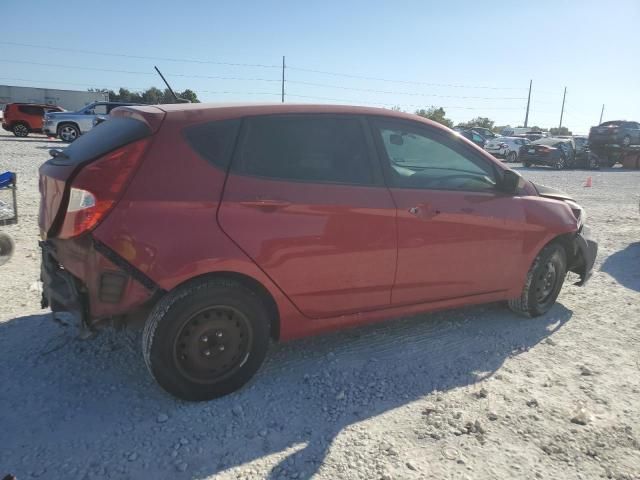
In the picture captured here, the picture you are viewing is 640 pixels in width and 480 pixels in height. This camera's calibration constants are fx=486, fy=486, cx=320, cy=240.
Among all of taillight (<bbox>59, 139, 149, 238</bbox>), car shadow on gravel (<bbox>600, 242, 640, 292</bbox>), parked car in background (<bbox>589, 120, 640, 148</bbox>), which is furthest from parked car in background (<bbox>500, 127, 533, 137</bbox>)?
taillight (<bbox>59, 139, 149, 238</bbox>)

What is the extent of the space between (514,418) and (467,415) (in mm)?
278

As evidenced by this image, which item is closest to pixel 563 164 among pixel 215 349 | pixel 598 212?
pixel 598 212

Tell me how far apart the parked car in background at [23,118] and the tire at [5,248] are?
2183 centimetres

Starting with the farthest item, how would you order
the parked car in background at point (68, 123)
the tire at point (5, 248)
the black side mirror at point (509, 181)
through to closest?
the parked car in background at point (68, 123), the tire at point (5, 248), the black side mirror at point (509, 181)

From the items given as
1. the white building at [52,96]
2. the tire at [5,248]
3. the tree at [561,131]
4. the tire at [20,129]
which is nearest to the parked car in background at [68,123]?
the tire at [20,129]

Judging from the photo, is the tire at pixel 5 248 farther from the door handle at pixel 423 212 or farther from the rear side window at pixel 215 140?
the door handle at pixel 423 212

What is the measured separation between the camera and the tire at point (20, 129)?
24.1m

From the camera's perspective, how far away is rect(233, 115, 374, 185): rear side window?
2969 millimetres

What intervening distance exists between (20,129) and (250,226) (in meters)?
26.5

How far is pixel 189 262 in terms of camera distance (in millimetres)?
2691

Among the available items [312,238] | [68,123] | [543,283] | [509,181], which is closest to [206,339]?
[312,238]

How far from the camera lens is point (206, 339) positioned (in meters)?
2.89

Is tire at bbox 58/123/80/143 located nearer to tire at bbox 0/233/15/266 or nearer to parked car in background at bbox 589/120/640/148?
tire at bbox 0/233/15/266

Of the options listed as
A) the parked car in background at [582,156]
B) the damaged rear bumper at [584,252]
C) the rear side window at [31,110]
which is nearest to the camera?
the damaged rear bumper at [584,252]
